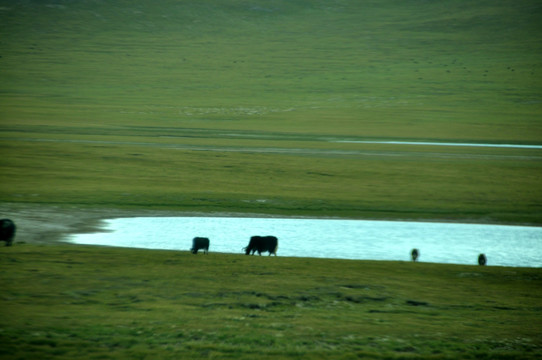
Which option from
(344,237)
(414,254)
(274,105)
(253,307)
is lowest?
(253,307)

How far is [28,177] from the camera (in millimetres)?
33031

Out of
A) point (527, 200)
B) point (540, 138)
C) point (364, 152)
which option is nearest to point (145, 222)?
point (527, 200)

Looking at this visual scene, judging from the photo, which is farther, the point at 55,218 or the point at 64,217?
the point at 64,217

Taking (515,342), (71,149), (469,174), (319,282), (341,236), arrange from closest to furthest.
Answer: (515,342) < (319,282) < (341,236) < (469,174) < (71,149)

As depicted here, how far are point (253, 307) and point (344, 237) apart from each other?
947 centimetres

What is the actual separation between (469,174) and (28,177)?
2224cm

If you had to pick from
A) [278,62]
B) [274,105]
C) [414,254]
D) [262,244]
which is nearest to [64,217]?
[262,244]

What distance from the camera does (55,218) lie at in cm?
2388

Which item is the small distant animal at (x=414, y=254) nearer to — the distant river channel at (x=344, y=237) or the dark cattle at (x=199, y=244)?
the distant river channel at (x=344, y=237)

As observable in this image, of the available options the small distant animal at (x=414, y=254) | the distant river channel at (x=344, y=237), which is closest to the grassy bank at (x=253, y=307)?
the small distant animal at (x=414, y=254)

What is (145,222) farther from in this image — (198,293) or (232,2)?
(232,2)

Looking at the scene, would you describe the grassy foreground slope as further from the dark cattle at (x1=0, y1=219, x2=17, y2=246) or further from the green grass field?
the dark cattle at (x1=0, y1=219, x2=17, y2=246)

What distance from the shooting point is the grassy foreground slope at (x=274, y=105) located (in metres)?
31.6

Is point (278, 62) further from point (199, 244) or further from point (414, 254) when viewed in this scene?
point (199, 244)
